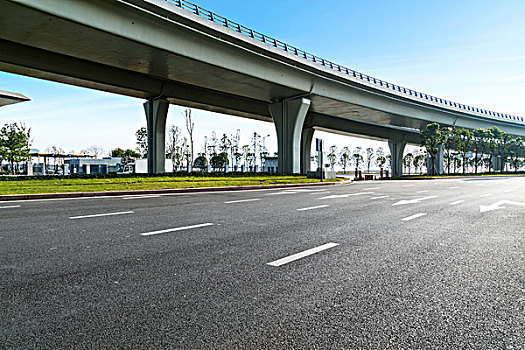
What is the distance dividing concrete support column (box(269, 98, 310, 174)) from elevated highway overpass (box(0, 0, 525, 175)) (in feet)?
0.33

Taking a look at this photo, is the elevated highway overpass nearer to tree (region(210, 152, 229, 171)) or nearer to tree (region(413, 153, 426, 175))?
tree (region(210, 152, 229, 171))

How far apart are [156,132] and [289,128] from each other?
13.3 metres

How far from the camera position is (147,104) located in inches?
1399

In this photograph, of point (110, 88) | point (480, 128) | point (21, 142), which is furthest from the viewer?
point (480, 128)

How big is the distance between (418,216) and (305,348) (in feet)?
25.7

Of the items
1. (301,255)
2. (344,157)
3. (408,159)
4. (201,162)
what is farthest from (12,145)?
(408,159)

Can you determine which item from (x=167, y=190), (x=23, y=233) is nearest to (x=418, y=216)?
(x=23, y=233)

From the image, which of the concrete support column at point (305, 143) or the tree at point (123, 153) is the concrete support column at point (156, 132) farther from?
the tree at point (123, 153)

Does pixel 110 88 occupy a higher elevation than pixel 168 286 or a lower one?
higher

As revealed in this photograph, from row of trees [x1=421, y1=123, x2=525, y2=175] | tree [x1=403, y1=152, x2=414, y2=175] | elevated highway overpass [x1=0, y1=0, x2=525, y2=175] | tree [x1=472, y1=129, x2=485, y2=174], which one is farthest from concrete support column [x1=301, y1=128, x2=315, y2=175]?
tree [x1=403, y1=152, x2=414, y2=175]

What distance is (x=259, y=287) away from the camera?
378 centimetres

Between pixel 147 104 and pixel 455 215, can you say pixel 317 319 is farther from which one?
pixel 147 104

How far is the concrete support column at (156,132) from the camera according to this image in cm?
3444

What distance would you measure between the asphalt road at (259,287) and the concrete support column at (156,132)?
28.5m
